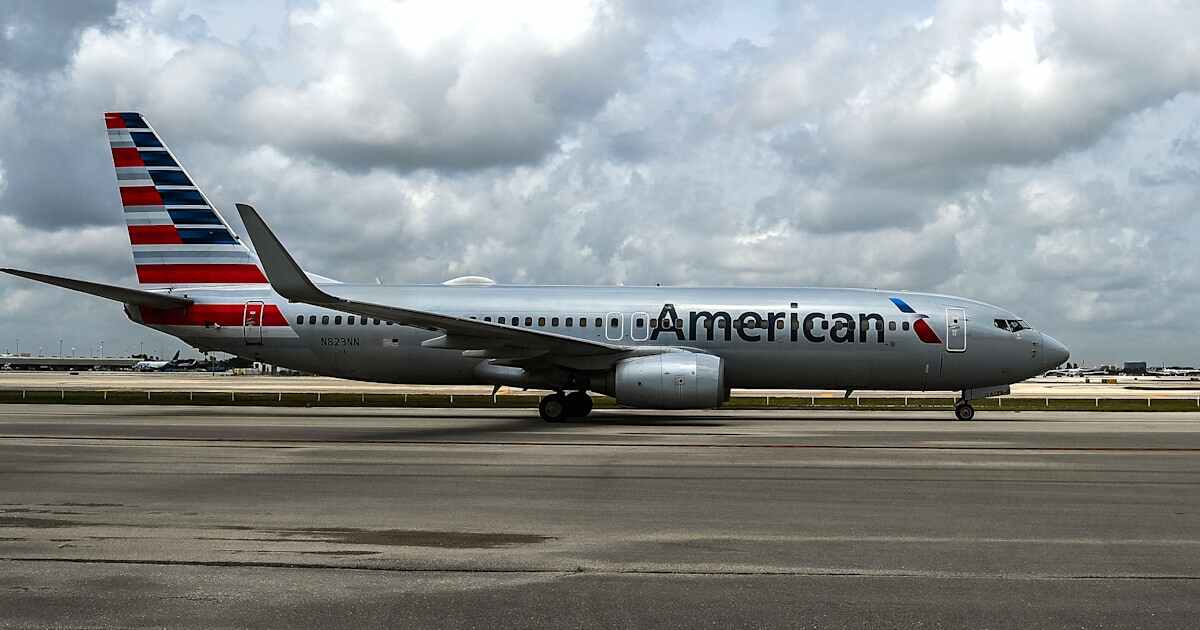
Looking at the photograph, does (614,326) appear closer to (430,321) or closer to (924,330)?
(430,321)

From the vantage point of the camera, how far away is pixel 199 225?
29.7 meters

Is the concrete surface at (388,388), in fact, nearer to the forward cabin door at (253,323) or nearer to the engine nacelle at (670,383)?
the forward cabin door at (253,323)

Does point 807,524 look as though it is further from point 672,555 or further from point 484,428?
point 484,428

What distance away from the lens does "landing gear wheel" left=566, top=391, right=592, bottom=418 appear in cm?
2630

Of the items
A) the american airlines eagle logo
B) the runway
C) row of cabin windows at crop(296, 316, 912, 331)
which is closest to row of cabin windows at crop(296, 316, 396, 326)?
row of cabin windows at crop(296, 316, 912, 331)

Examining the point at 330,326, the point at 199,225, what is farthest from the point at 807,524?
the point at 199,225

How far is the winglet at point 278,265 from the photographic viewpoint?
65.7 feet

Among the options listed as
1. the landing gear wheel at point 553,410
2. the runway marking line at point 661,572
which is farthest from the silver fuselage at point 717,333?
the runway marking line at point 661,572

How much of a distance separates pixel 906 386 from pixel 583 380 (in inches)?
352

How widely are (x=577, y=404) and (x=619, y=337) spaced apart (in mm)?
2141

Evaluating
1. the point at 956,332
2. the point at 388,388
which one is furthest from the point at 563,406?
the point at 388,388

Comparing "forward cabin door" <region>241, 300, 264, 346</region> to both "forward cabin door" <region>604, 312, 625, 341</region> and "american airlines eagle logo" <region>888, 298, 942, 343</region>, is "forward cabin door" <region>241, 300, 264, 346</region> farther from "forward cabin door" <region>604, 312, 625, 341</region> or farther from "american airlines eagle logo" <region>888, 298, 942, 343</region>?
"american airlines eagle logo" <region>888, 298, 942, 343</region>

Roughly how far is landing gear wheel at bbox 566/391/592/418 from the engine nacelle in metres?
2.21

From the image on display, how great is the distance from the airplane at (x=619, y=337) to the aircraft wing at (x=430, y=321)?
9cm
